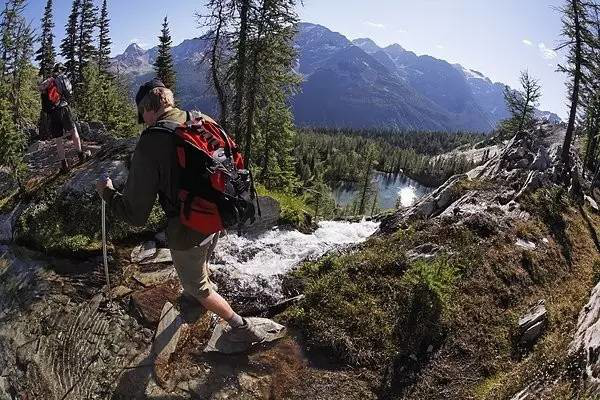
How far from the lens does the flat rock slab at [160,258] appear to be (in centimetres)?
813

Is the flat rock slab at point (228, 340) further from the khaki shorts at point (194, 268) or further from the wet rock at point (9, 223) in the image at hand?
the wet rock at point (9, 223)

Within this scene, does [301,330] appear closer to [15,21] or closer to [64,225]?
[64,225]

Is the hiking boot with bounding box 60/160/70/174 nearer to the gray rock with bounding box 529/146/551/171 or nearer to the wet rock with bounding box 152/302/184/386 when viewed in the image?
the wet rock with bounding box 152/302/184/386

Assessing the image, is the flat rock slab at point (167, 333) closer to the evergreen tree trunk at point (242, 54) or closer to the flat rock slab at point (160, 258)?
the flat rock slab at point (160, 258)

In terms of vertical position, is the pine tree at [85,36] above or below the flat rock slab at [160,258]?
above

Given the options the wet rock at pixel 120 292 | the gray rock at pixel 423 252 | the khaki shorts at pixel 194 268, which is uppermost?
the khaki shorts at pixel 194 268

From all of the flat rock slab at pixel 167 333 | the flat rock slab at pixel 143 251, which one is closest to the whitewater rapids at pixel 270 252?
the flat rock slab at pixel 143 251

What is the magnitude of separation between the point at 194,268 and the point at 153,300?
7.34 feet

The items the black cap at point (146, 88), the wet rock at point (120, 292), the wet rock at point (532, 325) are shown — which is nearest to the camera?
the black cap at point (146, 88)

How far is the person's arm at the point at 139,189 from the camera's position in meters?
4.33

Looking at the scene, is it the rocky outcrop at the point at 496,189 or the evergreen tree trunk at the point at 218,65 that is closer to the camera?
the rocky outcrop at the point at 496,189

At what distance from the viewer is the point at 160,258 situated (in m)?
8.26

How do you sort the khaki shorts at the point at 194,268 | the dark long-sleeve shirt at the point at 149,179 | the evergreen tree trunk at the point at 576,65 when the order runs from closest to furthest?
the dark long-sleeve shirt at the point at 149,179 → the khaki shorts at the point at 194,268 → the evergreen tree trunk at the point at 576,65

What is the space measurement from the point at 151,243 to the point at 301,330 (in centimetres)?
385
